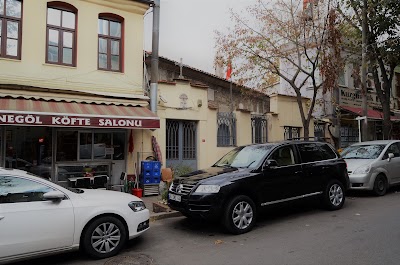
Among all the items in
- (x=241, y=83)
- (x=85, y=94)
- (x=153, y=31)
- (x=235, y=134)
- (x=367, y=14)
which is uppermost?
(x=367, y=14)

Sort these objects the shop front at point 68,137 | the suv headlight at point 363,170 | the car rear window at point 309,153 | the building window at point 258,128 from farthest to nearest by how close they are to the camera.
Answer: the building window at point 258,128, the suv headlight at point 363,170, the shop front at point 68,137, the car rear window at point 309,153

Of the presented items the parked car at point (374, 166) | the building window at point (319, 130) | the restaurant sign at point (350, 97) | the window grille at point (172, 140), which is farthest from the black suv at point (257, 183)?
the restaurant sign at point (350, 97)

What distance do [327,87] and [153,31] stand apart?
6923 mm

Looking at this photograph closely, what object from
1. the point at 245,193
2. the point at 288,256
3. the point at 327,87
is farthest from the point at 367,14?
the point at 288,256

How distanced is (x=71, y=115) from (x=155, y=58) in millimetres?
3954

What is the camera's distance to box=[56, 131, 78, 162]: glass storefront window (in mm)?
10031

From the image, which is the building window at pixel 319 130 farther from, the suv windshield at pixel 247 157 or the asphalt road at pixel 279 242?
the suv windshield at pixel 247 157

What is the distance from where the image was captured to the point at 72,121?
344 inches

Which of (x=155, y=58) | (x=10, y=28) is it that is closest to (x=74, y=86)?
(x=10, y=28)

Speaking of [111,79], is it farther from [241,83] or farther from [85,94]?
[241,83]

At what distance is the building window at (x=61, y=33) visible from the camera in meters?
10.3

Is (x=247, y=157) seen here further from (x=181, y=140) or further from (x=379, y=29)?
(x=379, y=29)

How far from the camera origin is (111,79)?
10.9m

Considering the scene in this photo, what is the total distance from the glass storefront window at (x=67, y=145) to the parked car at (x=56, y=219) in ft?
16.1
